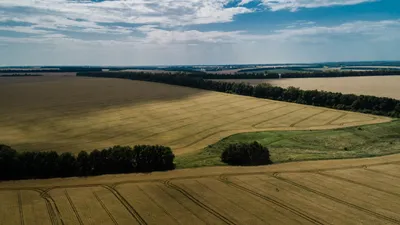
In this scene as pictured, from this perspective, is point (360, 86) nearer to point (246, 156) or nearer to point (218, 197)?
point (246, 156)

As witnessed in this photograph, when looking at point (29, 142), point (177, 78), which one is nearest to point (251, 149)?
point (29, 142)

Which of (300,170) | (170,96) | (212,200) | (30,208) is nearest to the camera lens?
(30,208)

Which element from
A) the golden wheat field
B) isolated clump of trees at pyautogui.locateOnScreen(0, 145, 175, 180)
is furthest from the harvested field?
the golden wheat field

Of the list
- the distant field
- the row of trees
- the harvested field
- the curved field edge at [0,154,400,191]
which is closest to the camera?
the harvested field

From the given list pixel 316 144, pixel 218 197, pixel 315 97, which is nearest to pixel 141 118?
pixel 316 144

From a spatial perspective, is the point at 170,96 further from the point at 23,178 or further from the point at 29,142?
the point at 23,178

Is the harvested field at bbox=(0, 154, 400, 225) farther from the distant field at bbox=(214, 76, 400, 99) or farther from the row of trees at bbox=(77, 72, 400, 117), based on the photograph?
the distant field at bbox=(214, 76, 400, 99)
